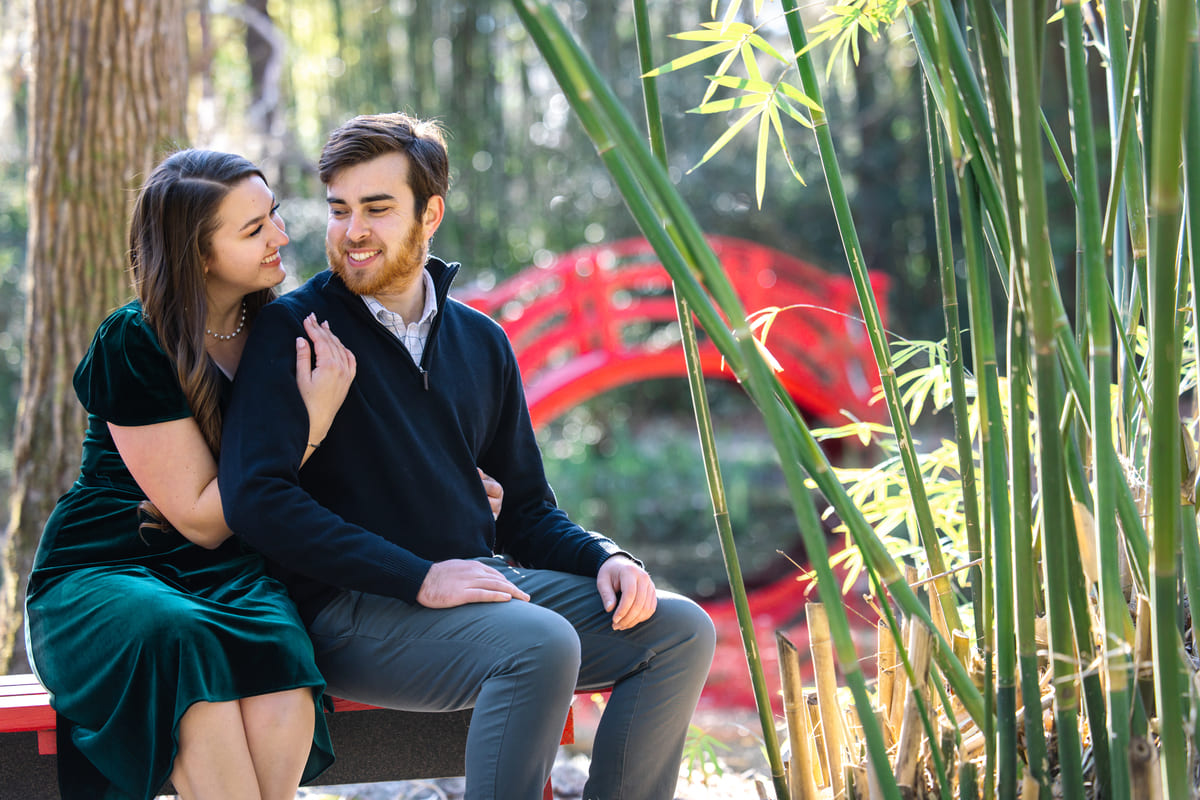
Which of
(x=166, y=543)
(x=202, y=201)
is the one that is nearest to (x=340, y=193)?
(x=202, y=201)

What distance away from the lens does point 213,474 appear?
4.91 ft

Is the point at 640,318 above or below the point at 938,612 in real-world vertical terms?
below

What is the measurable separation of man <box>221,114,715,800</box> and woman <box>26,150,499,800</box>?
6cm

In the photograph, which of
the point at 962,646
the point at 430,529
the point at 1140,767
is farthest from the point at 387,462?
the point at 1140,767

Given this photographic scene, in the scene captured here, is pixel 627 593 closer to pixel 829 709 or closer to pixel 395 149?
pixel 829 709

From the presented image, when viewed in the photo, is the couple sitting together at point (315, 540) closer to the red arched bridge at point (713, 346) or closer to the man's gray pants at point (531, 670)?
the man's gray pants at point (531, 670)

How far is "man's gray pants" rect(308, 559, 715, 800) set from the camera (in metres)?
1.33

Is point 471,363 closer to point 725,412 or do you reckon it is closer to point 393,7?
point 393,7

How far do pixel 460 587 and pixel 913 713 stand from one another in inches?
25.7

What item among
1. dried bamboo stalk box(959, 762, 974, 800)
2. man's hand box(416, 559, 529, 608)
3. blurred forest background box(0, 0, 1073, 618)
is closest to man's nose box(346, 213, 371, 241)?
man's hand box(416, 559, 529, 608)

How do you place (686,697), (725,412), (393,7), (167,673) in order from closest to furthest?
(167,673) < (686,697) < (393,7) < (725,412)

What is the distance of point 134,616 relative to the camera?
1.34 m

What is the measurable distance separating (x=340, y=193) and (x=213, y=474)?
455 millimetres

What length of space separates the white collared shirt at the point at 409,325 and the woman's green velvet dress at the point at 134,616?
303 mm
